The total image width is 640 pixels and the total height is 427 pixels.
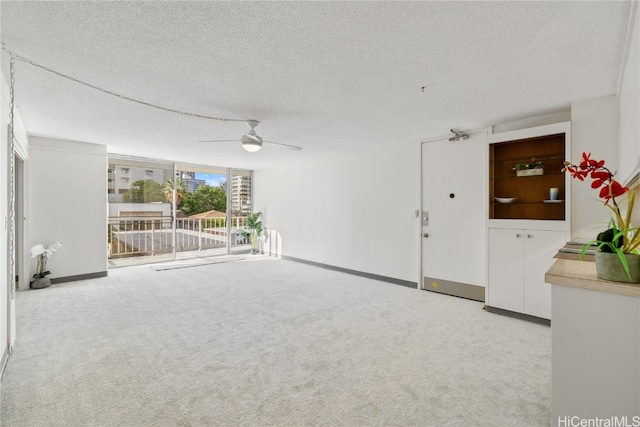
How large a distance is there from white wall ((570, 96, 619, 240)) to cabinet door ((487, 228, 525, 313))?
1.84 ft

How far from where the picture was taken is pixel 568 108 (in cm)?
329

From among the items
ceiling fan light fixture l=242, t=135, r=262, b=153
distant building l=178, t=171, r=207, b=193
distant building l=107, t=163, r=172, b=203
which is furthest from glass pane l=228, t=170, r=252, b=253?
ceiling fan light fixture l=242, t=135, r=262, b=153

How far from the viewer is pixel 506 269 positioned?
3.64 m

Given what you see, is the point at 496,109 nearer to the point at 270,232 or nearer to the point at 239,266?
the point at 239,266

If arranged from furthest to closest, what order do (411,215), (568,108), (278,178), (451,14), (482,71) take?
(278,178), (411,215), (568,108), (482,71), (451,14)

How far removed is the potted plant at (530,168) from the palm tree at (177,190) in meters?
6.87

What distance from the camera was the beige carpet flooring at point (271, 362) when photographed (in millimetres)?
1882

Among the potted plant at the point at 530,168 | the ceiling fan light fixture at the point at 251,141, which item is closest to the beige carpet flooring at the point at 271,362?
the potted plant at the point at 530,168

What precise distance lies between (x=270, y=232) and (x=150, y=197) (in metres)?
2.98

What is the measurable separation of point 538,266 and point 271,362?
10.3ft

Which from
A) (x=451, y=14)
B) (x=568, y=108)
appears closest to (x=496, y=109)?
(x=568, y=108)

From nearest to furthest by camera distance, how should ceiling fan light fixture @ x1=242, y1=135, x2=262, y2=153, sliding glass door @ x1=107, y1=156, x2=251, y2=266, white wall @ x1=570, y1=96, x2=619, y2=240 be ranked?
white wall @ x1=570, y1=96, x2=619, y2=240, ceiling fan light fixture @ x1=242, y1=135, x2=262, y2=153, sliding glass door @ x1=107, y1=156, x2=251, y2=266

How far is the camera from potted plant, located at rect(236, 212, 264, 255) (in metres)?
8.13

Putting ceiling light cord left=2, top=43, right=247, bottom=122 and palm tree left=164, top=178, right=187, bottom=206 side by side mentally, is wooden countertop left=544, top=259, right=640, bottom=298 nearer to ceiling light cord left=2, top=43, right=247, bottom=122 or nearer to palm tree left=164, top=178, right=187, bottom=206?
ceiling light cord left=2, top=43, right=247, bottom=122
